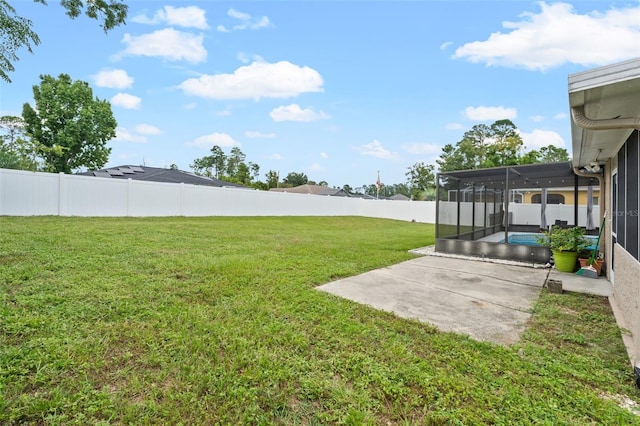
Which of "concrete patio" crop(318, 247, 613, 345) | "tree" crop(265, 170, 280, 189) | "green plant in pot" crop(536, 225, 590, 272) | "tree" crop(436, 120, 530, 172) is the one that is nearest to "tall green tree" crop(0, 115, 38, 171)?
"concrete patio" crop(318, 247, 613, 345)

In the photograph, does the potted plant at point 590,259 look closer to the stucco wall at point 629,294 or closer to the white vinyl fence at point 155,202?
the stucco wall at point 629,294

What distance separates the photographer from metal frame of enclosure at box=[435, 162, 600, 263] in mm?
7199

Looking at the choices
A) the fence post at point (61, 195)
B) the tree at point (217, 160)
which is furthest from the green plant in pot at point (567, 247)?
the tree at point (217, 160)

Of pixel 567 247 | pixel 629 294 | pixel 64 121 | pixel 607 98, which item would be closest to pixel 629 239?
pixel 629 294

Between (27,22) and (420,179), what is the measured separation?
4218cm

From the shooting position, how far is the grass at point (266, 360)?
5.99 feet

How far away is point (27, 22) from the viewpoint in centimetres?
347

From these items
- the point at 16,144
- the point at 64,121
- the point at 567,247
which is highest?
the point at 64,121

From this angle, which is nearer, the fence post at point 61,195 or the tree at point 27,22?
the tree at point 27,22

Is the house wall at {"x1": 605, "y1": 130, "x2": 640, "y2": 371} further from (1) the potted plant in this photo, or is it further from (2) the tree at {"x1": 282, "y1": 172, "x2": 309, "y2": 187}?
(2) the tree at {"x1": 282, "y1": 172, "x2": 309, "y2": 187}

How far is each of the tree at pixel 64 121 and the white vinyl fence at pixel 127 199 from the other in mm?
11965

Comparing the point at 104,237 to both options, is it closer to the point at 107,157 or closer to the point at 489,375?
the point at 489,375

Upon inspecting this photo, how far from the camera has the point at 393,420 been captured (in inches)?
70.8

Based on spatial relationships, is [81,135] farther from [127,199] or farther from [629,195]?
[629,195]
